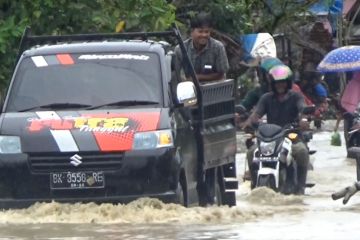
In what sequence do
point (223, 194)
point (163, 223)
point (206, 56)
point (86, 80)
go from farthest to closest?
point (206, 56)
point (223, 194)
point (86, 80)
point (163, 223)

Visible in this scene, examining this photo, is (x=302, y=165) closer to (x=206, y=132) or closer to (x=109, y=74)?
(x=206, y=132)

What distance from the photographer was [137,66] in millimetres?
12055

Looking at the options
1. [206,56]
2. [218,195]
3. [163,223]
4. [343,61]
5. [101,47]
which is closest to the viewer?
[163,223]

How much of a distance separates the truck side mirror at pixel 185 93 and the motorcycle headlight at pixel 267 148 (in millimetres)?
3237

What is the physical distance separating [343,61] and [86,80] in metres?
11.2

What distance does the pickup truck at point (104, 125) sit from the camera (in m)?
11.1

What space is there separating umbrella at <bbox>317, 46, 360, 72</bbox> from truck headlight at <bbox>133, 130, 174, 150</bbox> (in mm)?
10985

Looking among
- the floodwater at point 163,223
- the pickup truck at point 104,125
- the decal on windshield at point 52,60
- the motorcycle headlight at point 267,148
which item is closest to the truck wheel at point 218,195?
the pickup truck at point 104,125

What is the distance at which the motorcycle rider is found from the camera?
15.5 m

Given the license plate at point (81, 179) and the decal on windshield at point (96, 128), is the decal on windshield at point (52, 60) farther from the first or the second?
the license plate at point (81, 179)

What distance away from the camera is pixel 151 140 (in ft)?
36.6

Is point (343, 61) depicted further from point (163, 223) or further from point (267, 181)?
point (163, 223)

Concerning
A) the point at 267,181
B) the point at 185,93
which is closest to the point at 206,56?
the point at 267,181

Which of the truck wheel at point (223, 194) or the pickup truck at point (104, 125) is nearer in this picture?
the pickup truck at point (104, 125)
